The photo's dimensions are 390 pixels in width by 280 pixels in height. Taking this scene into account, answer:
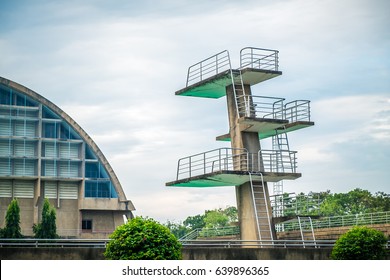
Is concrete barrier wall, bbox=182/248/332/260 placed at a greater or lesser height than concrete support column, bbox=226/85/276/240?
lesser

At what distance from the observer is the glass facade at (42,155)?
7162 centimetres

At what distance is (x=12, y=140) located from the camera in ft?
235

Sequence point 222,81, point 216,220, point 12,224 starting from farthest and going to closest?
point 216,220, point 12,224, point 222,81

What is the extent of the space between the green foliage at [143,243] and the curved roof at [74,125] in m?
50.1

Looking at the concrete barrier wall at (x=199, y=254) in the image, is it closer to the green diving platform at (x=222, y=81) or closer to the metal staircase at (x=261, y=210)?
the metal staircase at (x=261, y=210)

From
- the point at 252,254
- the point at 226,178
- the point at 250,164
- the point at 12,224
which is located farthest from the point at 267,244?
the point at 12,224

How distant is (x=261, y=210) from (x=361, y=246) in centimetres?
860

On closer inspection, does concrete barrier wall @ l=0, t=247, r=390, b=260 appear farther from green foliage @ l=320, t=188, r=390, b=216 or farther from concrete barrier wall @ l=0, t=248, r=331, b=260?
green foliage @ l=320, t=188, r=390, b=216

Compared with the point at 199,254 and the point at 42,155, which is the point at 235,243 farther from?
the point at 42,155

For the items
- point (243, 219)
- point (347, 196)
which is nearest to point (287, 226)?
point (243, 219)

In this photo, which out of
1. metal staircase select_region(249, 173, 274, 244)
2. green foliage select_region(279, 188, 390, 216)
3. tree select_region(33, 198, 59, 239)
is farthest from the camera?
green foliage select_region(279, 188, 390, 216)

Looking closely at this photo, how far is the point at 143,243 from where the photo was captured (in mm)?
23688

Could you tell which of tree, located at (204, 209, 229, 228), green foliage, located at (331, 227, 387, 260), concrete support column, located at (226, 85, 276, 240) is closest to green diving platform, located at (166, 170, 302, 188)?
concrete support column, located at (226, 85, 276, 240)

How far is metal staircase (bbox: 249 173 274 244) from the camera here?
→ 35.0 m
